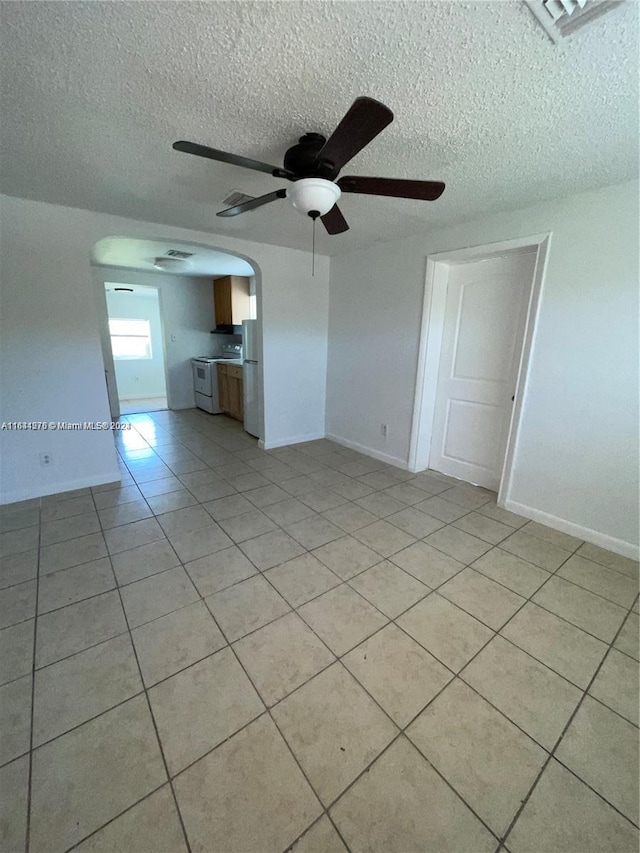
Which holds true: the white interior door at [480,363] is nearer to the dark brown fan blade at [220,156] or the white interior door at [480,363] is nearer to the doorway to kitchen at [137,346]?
the dark brown fan blade at [220,156]

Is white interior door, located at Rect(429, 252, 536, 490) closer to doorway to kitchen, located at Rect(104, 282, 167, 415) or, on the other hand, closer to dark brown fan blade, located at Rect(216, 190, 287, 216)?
dark brown fan blade, located at Rect(216, 190, 287, 216)

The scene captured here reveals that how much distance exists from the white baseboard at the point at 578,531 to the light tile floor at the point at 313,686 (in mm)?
102

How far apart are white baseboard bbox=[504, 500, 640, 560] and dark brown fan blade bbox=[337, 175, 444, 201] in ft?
7.69

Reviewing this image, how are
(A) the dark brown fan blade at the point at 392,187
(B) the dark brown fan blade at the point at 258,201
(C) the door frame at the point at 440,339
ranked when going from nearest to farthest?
(A) the dark brown fan blade at the point at 392,187 < (B) the dark brown fan blade at the point at 258,201 < (C) the door frame at the point at 440,339

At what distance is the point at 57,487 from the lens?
115 inches

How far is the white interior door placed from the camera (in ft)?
9.05

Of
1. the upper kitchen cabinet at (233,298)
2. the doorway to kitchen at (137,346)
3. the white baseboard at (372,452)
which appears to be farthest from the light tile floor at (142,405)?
the white baseboard at (372,452)

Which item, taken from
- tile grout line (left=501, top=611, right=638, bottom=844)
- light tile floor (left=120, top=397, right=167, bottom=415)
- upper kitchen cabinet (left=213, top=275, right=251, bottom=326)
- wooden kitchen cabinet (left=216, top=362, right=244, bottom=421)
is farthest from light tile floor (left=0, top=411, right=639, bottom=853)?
upper kitchen cabinet (left=213, top=275, right=251, bottom=326)

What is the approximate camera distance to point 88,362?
2881 millimetres

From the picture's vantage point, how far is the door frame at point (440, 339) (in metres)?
2.43

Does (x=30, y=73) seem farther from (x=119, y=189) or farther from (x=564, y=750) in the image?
(x=564, y=750)

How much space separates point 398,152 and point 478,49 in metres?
0.62

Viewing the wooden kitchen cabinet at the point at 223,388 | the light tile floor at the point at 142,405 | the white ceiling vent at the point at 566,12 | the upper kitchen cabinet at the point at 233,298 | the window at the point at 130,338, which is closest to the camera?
the white ceiling vent at the point at 566,12

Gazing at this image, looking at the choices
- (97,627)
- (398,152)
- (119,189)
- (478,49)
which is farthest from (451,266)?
(97,627)
